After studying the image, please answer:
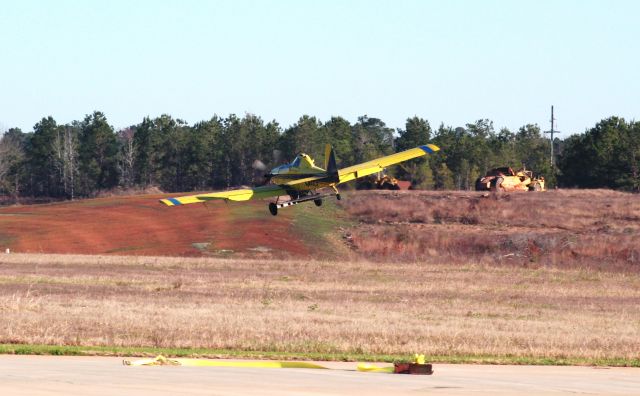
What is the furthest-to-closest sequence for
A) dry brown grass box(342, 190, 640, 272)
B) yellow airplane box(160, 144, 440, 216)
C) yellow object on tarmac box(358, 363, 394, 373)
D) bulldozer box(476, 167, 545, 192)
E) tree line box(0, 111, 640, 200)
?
1. tree line box(0, 111, 640, 200)
2. bulldozer box(476, 167, 545, 192)
3. dry brown grass box(342, 190, 640, 272)
4. yellow airplane box(160, 144, 440, 216)
5. yellow object on tarmac box(358, 363, 394, 373)

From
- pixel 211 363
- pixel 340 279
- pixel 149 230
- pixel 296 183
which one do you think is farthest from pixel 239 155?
Result: pixel 211 363

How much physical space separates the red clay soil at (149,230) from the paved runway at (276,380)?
174ft

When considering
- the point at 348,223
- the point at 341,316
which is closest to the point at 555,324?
the point at 341,316

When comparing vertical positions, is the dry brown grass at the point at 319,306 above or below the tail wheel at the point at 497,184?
below

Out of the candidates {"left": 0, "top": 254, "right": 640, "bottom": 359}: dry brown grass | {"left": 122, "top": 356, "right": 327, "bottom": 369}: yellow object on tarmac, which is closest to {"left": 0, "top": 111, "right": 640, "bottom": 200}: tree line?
{"left": 0, "top": 254, "right": 640, "bottom": 359}: dry brown grass

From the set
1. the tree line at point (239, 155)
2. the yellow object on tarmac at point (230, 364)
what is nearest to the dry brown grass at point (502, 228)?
the tree line at point (239, 155)

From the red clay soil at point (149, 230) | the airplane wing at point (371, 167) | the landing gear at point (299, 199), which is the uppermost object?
the airplane wing at point (371, 167)

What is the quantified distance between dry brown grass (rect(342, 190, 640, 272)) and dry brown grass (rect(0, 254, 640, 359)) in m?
8.86

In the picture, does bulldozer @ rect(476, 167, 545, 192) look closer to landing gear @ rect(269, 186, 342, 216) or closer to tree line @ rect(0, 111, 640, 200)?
tree line @ rect(0, 111, 640, 200)

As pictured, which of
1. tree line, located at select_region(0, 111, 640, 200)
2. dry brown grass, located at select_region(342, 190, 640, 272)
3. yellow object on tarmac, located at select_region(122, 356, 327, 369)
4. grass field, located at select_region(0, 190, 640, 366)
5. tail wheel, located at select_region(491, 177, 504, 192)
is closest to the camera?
yellow object on tarmac, located at select_region(122, 356, 327, 369)

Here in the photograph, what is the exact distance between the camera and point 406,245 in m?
86.9

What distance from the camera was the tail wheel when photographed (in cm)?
11175

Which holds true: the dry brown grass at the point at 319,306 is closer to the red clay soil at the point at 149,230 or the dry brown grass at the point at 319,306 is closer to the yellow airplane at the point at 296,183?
the yellow airplane at the point at 296,183

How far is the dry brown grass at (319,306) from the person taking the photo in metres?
34.5
